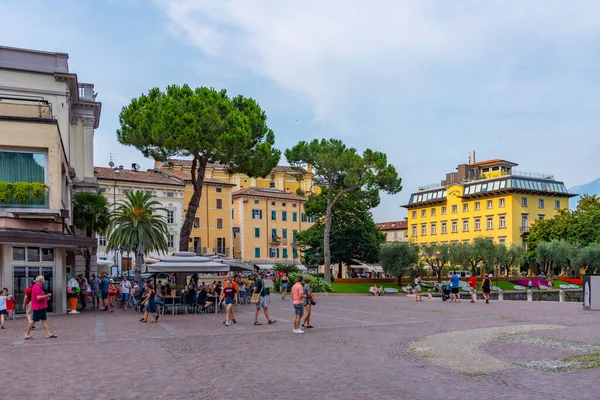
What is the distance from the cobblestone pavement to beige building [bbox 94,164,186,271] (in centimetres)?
5025

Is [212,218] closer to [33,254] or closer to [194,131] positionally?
[194,131]

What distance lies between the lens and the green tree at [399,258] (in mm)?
54250

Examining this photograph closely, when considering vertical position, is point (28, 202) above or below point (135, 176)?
below

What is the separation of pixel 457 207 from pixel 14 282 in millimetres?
69035

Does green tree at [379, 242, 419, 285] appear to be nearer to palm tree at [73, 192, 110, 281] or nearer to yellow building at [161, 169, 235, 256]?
palm tree at [73, 192, 110, 281]

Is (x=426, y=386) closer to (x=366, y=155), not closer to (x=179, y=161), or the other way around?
(x=366, y=155)

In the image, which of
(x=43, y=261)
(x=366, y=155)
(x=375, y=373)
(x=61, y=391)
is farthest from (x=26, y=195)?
(x=366, y=155)

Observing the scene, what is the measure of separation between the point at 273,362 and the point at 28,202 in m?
16.8

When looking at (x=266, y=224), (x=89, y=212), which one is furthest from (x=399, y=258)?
(x=266, y=224)

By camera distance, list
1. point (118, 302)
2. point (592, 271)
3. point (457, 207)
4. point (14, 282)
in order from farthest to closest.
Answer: point (457, 207) < point (592, 271) < point (118, 302) < point (14, 282)

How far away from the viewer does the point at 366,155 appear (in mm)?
53125

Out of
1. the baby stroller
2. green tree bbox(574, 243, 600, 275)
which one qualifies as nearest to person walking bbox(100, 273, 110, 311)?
the baby stroller

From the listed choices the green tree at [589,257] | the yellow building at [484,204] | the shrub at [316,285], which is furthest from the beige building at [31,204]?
the yellow building at [484,204]

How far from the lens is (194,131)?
36.4 metres
